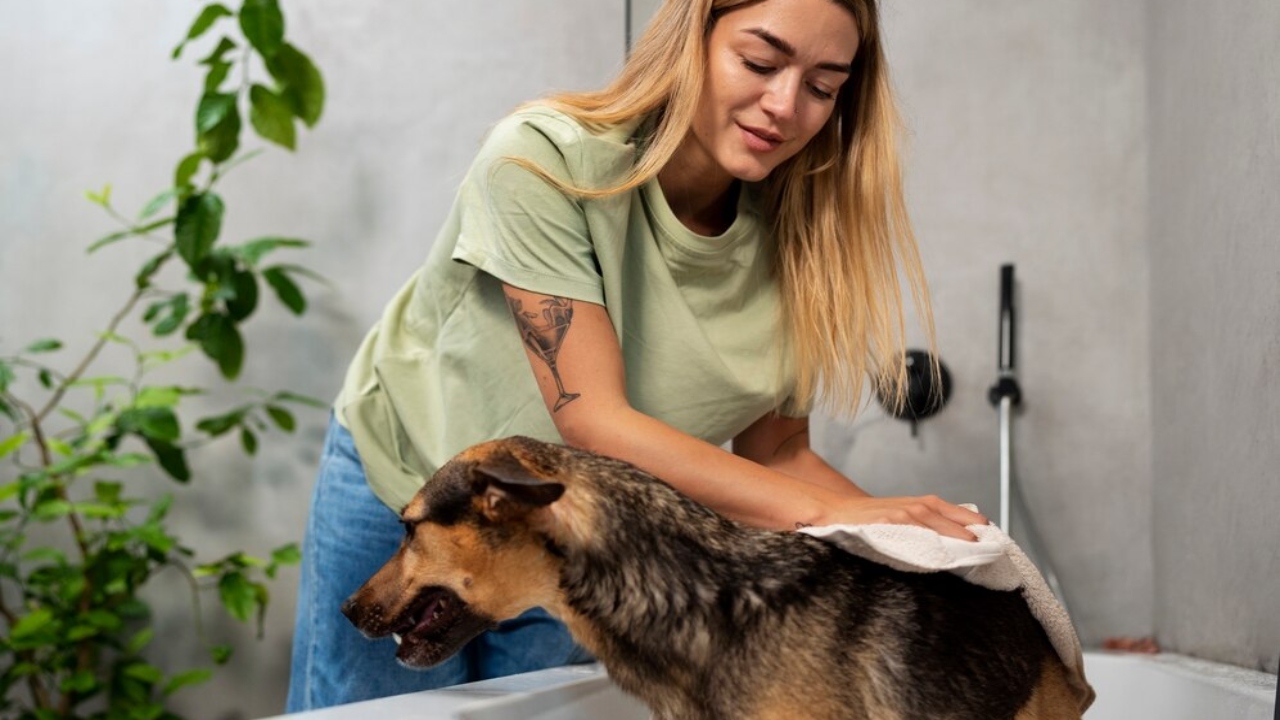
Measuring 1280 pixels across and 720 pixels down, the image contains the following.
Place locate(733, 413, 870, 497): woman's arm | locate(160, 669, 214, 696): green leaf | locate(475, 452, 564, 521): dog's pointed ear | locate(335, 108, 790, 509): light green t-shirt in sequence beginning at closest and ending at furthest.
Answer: locate(475, 452, 564, 521): dog's pointed ear < locate(335, 108, 790, 509): light green t-shirt < locate(733, 413, 870, 497): woman's arm < locate(160, 669, 214, 696): green leaf

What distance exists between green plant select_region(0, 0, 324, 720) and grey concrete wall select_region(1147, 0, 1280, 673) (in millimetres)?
1920

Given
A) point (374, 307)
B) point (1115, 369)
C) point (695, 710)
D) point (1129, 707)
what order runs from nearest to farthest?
point (695, 710) < point (1129, 707) < point (1115, 369) < point (374, 307)

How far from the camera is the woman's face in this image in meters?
1.46

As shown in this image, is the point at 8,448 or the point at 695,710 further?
the point at 8,448

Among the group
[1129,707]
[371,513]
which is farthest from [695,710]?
[1129,707]

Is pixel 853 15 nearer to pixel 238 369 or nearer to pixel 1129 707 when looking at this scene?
pixel 1129 707

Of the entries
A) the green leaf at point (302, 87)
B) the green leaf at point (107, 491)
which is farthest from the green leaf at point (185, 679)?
the green leaf at point (302, 87)

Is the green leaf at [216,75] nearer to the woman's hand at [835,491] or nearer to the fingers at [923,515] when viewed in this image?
the woman's hand at [835,491]

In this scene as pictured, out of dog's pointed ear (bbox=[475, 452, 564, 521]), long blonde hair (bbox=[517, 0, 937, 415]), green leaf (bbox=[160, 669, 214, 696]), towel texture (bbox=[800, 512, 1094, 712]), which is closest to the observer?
dog's pointed ear (bbox=[475, 452, 564, 521])

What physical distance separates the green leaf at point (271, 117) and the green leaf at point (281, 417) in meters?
0.63

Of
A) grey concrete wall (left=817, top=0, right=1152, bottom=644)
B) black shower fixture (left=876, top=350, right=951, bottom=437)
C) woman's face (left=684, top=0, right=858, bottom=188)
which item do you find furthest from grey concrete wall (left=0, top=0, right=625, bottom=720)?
woman's face (left=684, top=0, right=858, bottom=188)

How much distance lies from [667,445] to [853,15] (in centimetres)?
61

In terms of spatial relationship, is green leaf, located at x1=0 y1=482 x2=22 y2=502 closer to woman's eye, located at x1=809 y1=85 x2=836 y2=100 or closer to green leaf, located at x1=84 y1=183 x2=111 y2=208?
green leaf, located at x1=84 y1=183 x2=111 y2=208

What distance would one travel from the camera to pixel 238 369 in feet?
9.62
